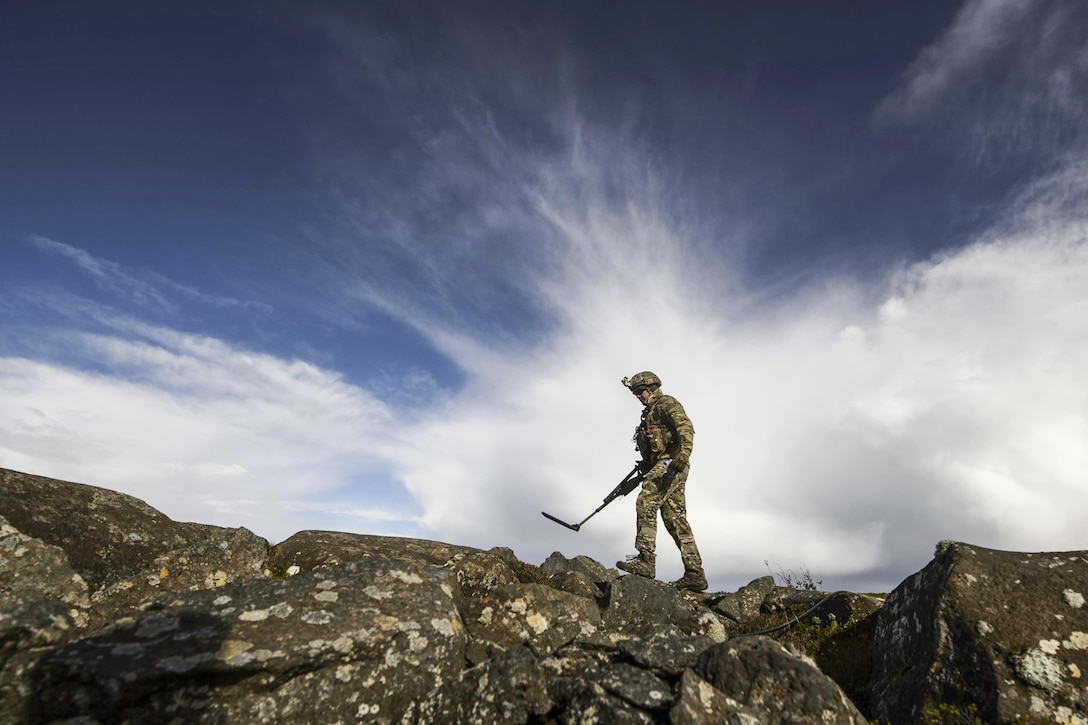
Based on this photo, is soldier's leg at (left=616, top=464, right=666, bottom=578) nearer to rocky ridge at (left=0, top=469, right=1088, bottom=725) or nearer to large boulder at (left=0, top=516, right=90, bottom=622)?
rocky ridge at (left=0, top=469, right=1088, bottom=725)

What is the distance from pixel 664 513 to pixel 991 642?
820 centimetres

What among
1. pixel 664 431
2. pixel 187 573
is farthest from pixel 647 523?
pixel 187 573

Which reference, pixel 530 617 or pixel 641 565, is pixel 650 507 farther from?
pixel 530 617

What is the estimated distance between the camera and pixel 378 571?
532cm

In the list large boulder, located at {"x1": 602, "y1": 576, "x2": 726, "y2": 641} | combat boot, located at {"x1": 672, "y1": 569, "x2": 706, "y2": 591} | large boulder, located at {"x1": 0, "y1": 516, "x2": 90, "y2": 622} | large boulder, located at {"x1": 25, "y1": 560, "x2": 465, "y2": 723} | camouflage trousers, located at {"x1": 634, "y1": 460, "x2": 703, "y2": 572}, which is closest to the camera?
large boulder, located at {"x1": 25, "y1": 560, "x2": 465, "y2": 723}

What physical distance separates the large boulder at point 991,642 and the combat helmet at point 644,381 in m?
9.09

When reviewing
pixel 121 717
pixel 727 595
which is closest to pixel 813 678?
pixel 121 717

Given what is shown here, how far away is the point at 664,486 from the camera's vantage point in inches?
503

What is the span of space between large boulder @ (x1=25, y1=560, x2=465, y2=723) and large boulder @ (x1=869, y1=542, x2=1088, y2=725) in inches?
161

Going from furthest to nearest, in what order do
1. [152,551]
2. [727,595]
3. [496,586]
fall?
[727,595] → [496,586] → [152,551]

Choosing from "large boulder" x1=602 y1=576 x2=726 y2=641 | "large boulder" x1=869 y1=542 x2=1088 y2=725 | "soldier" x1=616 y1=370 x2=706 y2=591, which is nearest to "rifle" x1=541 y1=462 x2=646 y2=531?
"soldier" x1=616 y1=370 x2=706 y2=591

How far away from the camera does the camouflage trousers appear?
12.1m

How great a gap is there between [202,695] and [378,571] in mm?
1755

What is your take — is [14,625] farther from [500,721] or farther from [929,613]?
[929,613]
